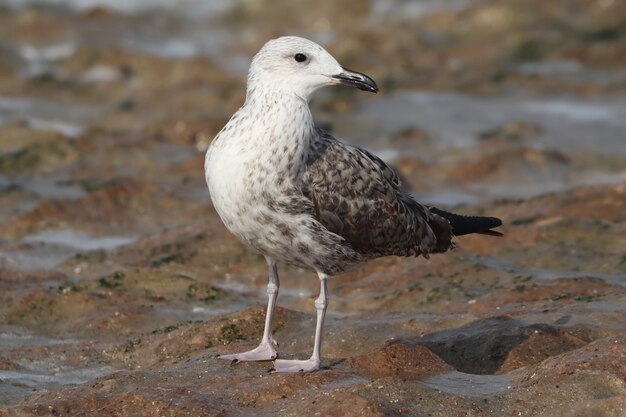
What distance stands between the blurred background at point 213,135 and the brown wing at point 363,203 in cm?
59

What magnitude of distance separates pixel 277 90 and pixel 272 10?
16.0 meters

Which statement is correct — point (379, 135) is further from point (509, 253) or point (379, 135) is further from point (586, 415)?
point (586, 415)

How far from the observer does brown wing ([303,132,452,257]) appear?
6730mm

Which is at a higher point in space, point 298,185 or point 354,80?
point 354,80

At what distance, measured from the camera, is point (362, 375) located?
20.8ft

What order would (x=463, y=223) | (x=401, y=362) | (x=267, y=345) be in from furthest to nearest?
(x=463, y=223), (x=267, y=345), (x=401, y=362)

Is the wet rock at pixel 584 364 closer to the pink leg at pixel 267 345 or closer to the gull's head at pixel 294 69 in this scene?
the pink leg at pixel 267 345

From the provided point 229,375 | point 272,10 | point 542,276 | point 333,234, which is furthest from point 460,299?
point 272,10

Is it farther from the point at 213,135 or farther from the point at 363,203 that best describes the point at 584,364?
the point at 213,135

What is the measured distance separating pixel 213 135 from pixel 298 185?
8425mm

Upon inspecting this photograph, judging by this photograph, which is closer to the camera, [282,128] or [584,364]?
[584,364]

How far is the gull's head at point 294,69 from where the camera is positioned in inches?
270

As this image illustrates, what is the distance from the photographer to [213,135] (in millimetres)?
14914

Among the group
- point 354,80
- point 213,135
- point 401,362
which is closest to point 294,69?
point 354,80
